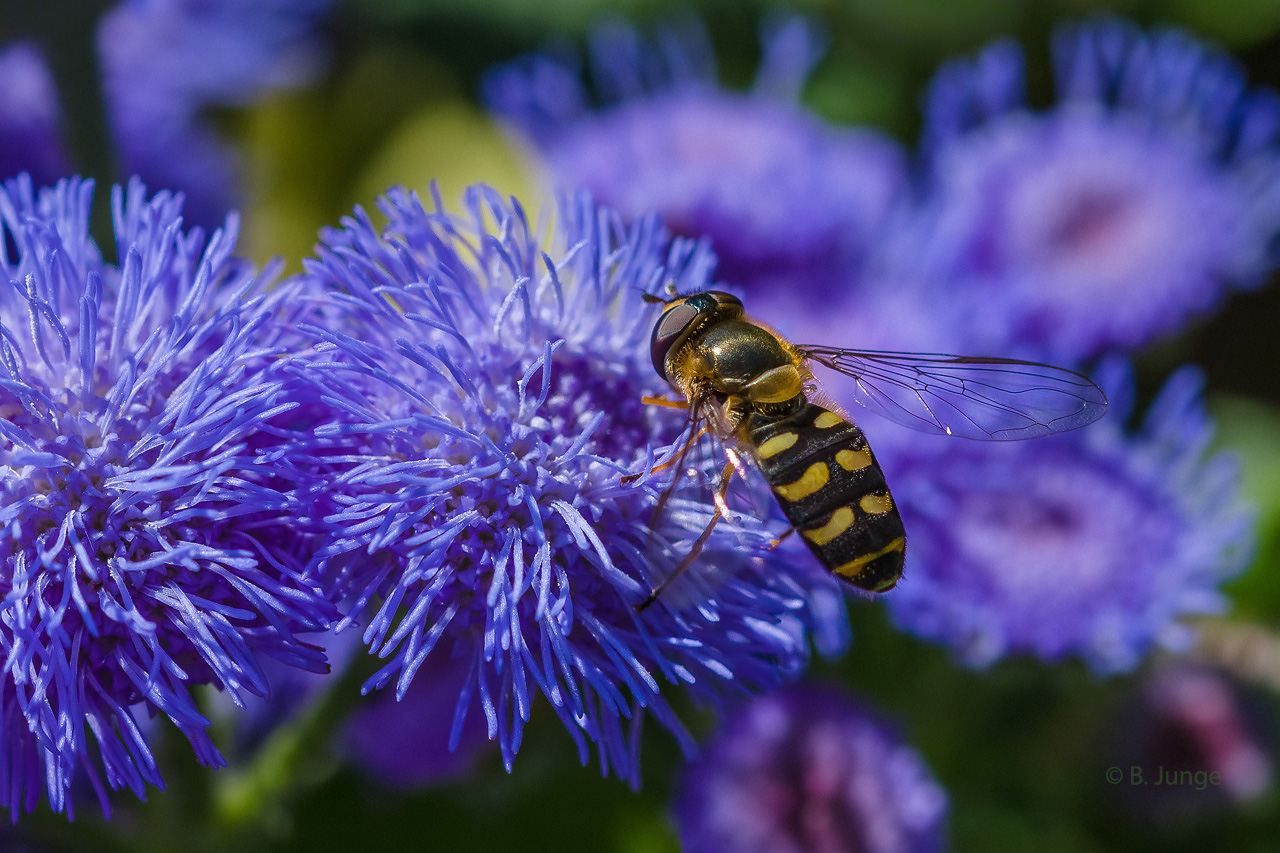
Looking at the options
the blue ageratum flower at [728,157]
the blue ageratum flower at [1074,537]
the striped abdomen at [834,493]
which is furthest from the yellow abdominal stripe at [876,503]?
the blue ageratum flower at [728,157]

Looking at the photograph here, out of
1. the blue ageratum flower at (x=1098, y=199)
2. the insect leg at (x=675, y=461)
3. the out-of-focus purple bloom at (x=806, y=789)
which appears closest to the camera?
the insect leg at (x=675, y=461)

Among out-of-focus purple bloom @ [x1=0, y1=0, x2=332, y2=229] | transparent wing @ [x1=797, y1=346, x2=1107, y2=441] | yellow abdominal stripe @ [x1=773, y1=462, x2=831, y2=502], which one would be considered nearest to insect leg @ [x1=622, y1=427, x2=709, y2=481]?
yellow abdominal stripe @ [x1=773, y1=462, x2=831, y2=502]

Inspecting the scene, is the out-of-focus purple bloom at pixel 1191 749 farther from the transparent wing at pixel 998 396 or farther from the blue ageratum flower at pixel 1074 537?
the transparent wing at pixel 998 396

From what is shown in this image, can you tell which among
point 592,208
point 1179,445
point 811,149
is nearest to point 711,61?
point 811,149

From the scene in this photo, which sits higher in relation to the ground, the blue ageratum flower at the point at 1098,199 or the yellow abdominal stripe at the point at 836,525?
the blue ageratum flower at the point at 1098,199

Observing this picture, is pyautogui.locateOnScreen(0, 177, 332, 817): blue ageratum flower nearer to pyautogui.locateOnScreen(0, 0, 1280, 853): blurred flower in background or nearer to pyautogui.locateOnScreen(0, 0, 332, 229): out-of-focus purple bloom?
pyautogui.locateOnScreen(0, 0, 1280, 853): blurred flower in background

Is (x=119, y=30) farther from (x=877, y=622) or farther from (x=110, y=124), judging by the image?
(x=877, y=622)
